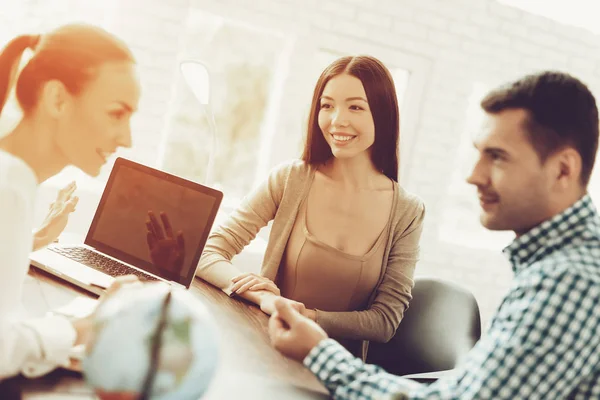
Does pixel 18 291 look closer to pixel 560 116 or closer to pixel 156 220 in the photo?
pixel 156 220

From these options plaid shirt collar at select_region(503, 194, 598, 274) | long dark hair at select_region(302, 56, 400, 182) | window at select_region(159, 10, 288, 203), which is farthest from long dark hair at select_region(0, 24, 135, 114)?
window at select_region(159, 10, 288, 203)

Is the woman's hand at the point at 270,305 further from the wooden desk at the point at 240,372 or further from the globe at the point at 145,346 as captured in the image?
the globe at the point at 145,346

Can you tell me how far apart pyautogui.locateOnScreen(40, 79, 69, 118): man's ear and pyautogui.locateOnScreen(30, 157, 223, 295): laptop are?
584 millimetres

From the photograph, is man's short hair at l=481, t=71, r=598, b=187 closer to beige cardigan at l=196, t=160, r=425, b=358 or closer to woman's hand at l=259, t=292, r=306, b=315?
woman's hand at l=259, t=292, r=306, b=315

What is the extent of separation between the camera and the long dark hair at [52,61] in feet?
2.54

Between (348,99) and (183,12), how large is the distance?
1.35m

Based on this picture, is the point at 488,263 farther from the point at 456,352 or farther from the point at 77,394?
the point at 77,394

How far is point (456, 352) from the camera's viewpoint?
163 cm

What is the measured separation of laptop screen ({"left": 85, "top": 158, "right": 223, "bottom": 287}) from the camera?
1.34 meters

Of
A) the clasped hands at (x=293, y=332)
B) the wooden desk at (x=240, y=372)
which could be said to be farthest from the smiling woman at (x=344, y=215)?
the clasped hands at (x=293, y=332)

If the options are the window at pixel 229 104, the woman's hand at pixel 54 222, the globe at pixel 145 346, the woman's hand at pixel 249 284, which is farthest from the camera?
the window at pixel 229 104

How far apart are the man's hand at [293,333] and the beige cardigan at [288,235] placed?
50 cm

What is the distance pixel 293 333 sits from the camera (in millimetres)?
1014

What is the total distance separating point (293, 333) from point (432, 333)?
2.66 feet
